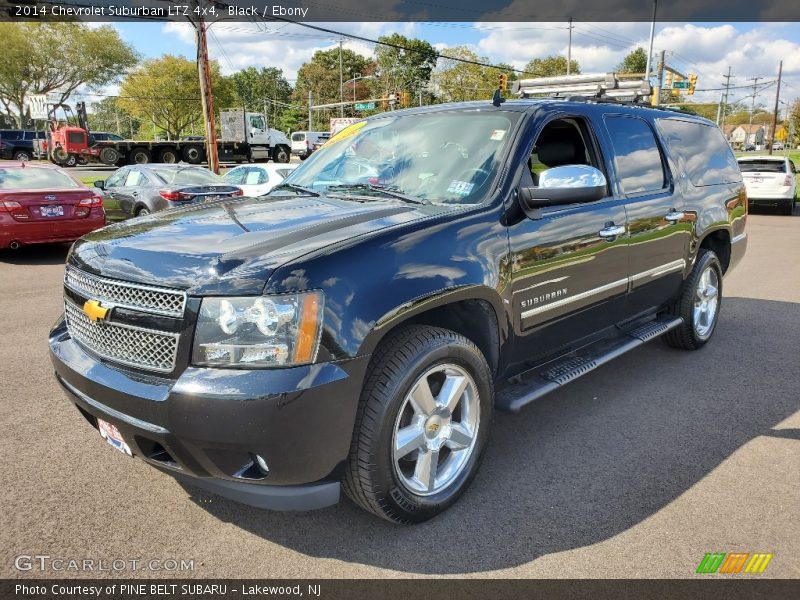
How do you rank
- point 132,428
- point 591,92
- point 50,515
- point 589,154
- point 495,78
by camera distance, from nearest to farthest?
point 132,428 < point 50,515 < point 589,154 < point 591,92 < point 495,78

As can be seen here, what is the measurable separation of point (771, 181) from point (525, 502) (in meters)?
18.2

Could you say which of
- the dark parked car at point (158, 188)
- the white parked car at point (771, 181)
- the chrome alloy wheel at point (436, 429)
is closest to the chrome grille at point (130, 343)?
the chrome alloy wheel at point (436, 429)

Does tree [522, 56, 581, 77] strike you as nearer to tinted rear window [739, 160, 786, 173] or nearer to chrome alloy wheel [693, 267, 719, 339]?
tinted rear window [739, 160, 786, 173]

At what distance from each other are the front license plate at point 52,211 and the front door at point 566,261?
27.1ft

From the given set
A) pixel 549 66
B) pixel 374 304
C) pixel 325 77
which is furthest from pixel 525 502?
pixel 325 77

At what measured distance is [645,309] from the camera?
4.61 m

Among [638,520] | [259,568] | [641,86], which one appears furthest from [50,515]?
[641,86]

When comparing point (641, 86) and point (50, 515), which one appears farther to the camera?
point (641, 86)

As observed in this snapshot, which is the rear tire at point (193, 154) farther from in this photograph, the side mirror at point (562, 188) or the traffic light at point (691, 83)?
the side mirror at point (562, 188)

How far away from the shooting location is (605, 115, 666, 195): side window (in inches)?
164

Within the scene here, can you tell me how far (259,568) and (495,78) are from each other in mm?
66038

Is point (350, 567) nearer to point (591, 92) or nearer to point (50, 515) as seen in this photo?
point (50, 515)

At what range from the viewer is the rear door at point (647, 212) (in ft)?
13.6

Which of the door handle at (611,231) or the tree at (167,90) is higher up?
the tree at (167,90)
